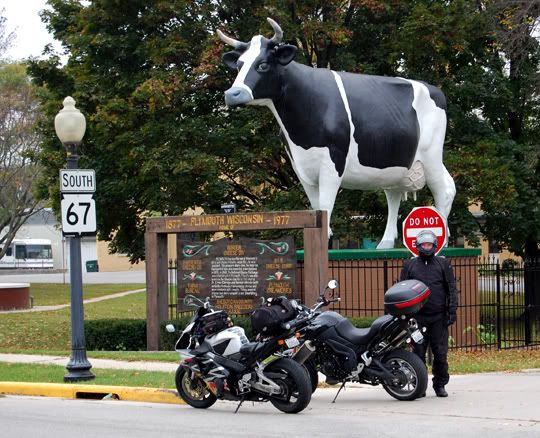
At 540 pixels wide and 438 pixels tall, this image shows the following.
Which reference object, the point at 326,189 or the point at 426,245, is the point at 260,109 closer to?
the point at 326,189

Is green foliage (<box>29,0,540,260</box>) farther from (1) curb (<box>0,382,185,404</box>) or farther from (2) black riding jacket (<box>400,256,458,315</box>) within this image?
Result: (2) black riding jacket (<box>400,256,458,315</box>)

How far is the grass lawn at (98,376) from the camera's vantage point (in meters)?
13.4

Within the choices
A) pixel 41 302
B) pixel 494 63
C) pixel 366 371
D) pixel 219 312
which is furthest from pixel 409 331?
pixel 41 302

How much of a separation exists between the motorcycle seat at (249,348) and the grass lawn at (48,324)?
9.91m

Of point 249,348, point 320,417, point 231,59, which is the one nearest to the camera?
point 320,417

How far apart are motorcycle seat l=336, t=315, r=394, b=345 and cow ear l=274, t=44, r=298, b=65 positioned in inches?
244

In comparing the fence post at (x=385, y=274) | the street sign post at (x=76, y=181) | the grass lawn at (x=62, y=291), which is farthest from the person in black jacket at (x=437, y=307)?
the grass lawn at (x=62, y=291)

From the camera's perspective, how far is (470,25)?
24.4m

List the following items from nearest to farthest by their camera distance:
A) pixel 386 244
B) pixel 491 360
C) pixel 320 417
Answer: pixel 320 417 → pixel 491 360 → pixel 386 244

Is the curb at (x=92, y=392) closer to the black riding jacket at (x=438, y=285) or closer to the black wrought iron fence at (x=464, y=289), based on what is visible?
the black riding jacket at (x=438, y=285)

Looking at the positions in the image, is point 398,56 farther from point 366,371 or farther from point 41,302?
point 41,302

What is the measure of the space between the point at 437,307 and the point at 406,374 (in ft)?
2.89

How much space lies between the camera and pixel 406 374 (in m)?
11.2

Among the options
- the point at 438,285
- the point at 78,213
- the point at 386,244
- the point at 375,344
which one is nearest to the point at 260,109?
the point at 386,244
